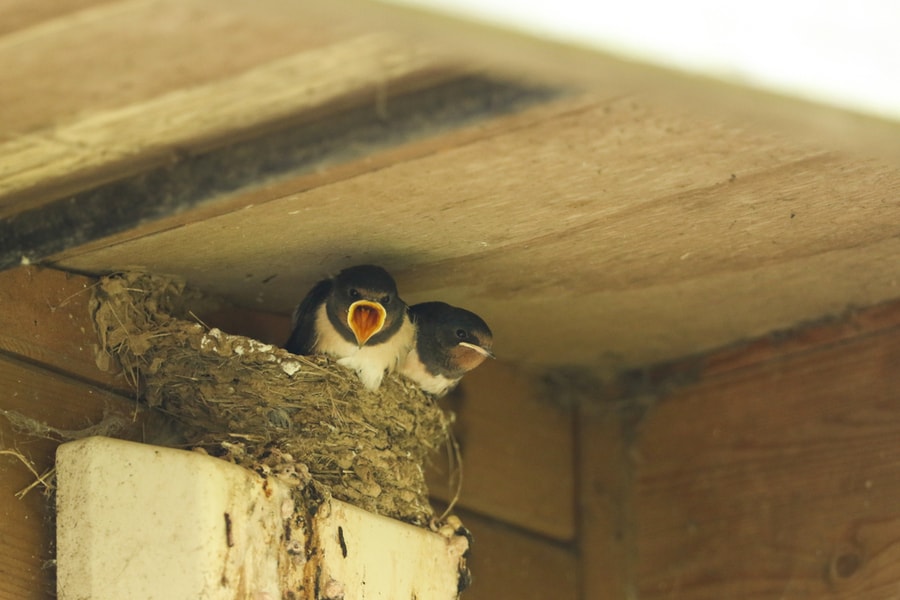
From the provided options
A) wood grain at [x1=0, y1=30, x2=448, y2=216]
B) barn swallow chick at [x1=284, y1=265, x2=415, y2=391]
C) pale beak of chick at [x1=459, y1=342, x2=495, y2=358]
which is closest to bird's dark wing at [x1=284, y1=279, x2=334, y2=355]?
barn swallow chick at [x1=284, y1=265, x2=415, y2=391]

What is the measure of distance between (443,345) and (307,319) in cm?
36

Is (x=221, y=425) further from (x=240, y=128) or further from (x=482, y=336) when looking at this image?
(x=240, y=128)

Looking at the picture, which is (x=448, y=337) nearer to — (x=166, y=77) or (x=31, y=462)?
(x=31, y=462)

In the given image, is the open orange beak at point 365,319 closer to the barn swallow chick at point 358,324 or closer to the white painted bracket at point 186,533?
the barn swallow chick at point 358,324

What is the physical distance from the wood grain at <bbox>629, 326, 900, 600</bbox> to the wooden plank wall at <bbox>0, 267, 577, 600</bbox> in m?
0.27

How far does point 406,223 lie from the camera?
10.3ft

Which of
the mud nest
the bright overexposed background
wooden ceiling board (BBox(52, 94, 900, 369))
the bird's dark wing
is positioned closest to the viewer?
the bright overexposed background

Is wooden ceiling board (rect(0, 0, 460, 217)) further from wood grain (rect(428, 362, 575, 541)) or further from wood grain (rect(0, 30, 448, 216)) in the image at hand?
wood grain (rect(428, 362, 575, 541))

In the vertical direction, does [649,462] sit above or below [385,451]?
above

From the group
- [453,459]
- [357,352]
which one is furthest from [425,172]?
[453,459]

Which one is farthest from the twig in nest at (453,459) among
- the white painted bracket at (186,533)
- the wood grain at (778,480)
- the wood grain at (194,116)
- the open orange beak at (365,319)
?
the wood grain at (194,116)

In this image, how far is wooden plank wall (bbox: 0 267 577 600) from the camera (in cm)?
299

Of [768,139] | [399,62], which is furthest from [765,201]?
[399,62]

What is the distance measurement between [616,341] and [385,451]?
0.96 m
